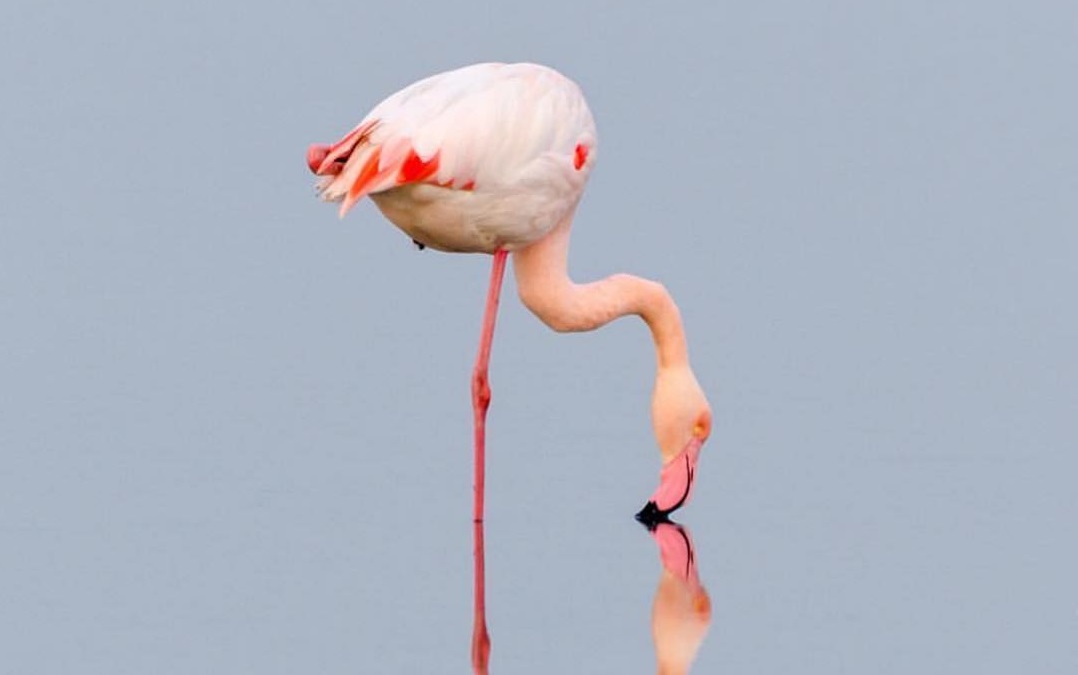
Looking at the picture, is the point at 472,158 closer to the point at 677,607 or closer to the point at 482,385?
the point at 482,385

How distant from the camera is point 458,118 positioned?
655 inches

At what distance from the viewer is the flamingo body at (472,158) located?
649 inches

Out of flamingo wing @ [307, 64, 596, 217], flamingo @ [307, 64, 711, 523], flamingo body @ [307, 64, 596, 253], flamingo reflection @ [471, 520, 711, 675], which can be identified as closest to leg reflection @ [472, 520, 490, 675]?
flamingo reflection @ [471, 520, 711, 675]

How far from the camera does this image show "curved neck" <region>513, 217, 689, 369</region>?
1758cm

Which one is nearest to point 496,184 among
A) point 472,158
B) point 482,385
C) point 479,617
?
point 472,158

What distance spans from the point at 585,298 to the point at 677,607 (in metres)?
2.03

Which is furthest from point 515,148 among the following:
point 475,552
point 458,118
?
point 475,552

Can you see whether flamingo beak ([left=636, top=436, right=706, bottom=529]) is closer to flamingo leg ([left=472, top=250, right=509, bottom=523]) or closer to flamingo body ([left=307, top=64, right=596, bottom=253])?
flamingo leg ([left=472, top=250, right=509, bottom=523])

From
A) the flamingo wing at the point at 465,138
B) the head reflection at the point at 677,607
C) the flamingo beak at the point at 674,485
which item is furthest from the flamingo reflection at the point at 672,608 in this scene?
the flamingo wing at the point at 465,138

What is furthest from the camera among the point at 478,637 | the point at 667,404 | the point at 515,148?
the point at 667,404

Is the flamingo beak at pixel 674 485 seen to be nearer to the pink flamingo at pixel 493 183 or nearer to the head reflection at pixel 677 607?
the pink flamingo at pixel 493 183

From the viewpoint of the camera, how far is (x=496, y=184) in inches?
659

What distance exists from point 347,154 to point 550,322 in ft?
5.47

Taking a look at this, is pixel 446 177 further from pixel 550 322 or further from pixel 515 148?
pixel 550 322
